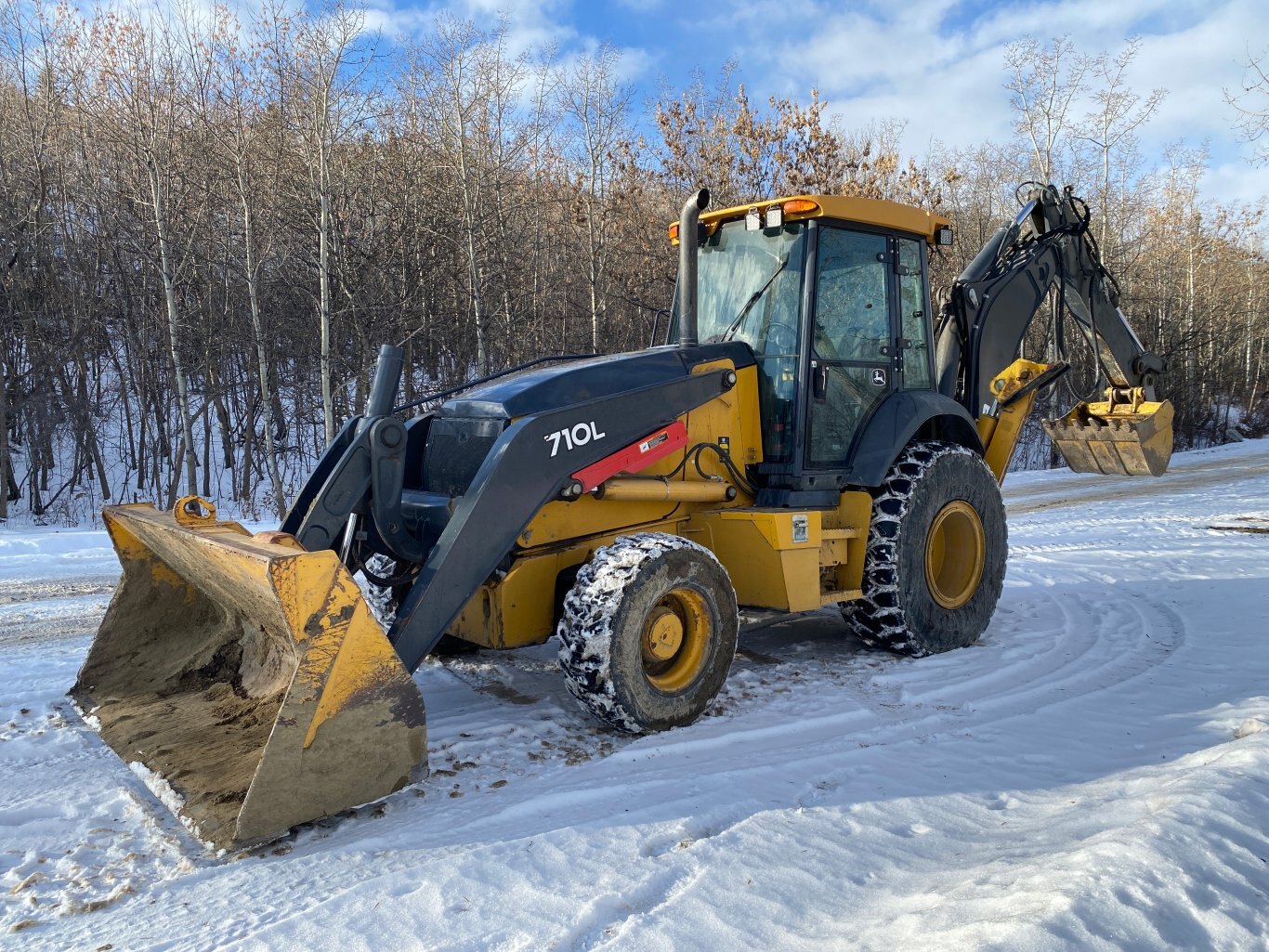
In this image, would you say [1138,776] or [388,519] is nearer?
[1138,776]

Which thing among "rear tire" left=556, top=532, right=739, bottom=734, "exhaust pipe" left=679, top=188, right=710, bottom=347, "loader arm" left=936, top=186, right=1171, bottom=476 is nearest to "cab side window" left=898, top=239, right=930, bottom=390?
"loader arm" left=936, top=186, right=1171, bottom=476

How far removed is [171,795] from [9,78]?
61.3 feet

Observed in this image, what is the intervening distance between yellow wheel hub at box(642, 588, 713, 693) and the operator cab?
3.61ft

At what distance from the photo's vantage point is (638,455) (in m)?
4.62

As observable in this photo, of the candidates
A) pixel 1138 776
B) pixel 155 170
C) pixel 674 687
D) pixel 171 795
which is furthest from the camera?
pixel 155 170

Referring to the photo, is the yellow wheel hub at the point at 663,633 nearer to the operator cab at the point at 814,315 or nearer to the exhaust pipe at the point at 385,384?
the operator cab at the point at 814,315

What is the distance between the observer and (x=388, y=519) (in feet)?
13.9

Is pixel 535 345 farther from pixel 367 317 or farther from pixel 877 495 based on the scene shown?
pixel 877 495

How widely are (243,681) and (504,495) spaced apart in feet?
5.26

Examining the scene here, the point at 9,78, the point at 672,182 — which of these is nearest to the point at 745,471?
the point at 672,182

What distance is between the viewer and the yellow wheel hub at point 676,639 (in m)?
4.15

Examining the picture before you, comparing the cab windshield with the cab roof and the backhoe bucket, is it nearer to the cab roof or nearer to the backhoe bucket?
the cab roof

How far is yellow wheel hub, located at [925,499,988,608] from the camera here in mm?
5750

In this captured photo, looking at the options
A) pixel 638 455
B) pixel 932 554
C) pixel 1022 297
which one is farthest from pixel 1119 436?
pixel 638 455
